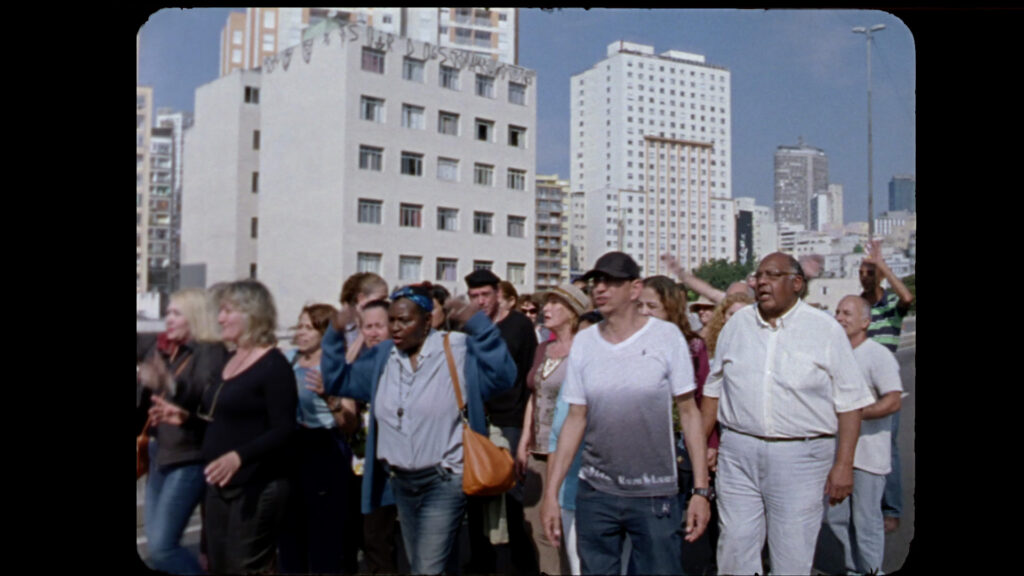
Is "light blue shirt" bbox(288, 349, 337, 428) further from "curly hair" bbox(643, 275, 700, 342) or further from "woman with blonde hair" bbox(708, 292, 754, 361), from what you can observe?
"woman with blonde hair" bbox(708, 292, 754, 361)

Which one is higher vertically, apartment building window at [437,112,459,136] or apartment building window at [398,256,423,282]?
apartment building window at [437,112,459,136]

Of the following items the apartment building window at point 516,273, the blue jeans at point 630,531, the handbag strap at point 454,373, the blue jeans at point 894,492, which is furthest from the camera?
the apartment building window at point 516,273

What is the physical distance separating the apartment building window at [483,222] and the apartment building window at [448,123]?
0.39 m

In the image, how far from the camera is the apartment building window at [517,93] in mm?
3787

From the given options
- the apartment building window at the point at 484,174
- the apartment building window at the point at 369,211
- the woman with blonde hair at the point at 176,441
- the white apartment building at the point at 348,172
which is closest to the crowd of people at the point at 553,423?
Answer: the woman with blonde hair at the point at 176,441

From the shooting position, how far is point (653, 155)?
3920mm

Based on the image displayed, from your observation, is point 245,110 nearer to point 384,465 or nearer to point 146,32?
point 146,32

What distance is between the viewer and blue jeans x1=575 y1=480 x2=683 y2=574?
3301 mm

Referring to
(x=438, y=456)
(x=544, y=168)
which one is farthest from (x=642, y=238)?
(x=438, y=456)

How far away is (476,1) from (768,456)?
7.10 feet

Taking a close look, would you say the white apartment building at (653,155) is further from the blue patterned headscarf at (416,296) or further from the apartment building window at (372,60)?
the apartment building window at (372,60)

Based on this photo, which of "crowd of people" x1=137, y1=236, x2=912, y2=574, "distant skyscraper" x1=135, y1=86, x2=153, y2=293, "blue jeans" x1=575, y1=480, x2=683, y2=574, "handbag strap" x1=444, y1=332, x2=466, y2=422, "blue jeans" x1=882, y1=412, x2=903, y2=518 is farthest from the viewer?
"blue jeans" x1=882, y1=412, x2=903, y2=518

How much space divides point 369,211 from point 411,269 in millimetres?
307

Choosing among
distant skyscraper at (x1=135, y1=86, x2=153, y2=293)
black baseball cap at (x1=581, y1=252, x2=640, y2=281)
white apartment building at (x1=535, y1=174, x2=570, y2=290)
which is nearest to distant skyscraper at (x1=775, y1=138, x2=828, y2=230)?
black baseball cap at (x1=581, y1=252, x2=640, y2=281)
